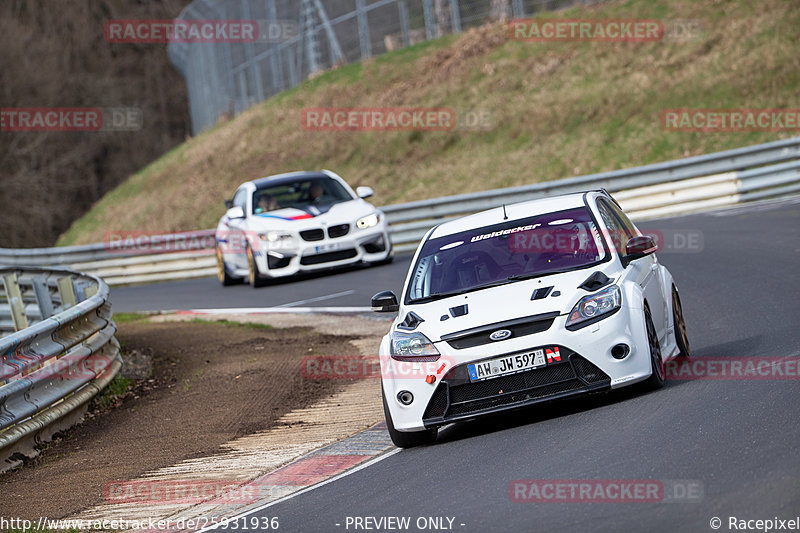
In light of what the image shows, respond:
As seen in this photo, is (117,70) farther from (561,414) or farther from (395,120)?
(561,414)

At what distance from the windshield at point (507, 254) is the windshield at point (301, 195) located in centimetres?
1094

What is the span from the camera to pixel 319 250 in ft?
63.3

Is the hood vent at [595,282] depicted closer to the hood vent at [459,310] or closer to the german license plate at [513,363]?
the german license plate at [513,363]

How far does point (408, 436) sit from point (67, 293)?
7.62 m

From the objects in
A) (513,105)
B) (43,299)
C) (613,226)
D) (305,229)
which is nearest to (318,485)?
(613,226)

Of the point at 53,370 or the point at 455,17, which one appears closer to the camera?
the point at 53,370

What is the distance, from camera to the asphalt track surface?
541cm

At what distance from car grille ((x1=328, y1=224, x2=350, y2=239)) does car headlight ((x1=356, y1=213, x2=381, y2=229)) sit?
0.64 feet

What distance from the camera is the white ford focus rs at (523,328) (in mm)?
7523

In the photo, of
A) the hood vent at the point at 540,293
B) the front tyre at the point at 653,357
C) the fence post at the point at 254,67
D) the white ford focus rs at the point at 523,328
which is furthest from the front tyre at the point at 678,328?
the fence post at the point at 254,67

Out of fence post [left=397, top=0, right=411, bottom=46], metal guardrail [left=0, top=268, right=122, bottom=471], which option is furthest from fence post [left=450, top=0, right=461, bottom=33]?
metal guardrail [left=0, top=268, right=122, bottom=471]

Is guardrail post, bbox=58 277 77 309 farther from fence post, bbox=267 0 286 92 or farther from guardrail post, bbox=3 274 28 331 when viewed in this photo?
fence post, bbox=267 0 286 92

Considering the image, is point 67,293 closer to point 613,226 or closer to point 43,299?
point 43,299

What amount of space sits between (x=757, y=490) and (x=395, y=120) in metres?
30.4
